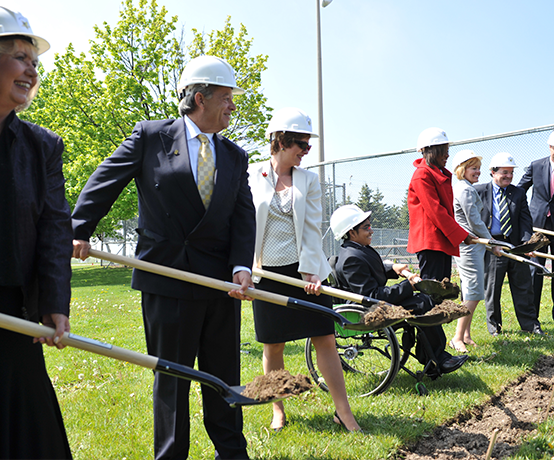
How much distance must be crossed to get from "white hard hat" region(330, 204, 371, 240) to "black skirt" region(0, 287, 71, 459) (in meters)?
2.92

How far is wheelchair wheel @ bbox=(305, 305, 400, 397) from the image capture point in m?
4.20

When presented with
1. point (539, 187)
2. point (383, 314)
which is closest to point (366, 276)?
point (383, 314)

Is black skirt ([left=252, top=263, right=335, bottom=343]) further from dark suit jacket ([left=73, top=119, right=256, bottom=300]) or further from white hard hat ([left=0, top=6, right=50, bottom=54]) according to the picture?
white hard hat ([left=0, top=6, right=50, bottom=54])

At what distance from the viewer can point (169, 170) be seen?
271 centimetres

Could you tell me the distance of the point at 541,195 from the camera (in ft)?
22.7

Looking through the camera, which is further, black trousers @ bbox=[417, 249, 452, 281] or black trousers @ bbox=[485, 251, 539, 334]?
black trousers @ bbox=[485, 251, 539, 334]

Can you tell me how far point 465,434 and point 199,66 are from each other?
112 inches

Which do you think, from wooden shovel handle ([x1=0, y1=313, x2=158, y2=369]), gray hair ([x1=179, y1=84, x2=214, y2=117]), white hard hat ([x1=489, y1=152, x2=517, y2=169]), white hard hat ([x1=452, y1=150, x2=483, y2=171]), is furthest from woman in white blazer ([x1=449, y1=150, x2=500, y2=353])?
wooden shovel handle ([x1=0, y1=313, x2=158, y2=369])

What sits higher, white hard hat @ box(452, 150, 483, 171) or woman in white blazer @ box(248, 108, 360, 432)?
white hard hat @ box(452, 150, 483, 171)

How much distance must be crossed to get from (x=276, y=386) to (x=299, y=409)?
1645 millimetres

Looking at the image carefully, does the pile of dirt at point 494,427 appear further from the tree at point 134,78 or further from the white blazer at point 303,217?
the tree at point 134,78

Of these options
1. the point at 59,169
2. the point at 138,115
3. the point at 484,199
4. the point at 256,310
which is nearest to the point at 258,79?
the point at 138,115

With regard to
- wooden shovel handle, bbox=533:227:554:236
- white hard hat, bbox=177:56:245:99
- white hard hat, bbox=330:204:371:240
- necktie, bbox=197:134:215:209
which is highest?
white hard hat, bbox=177:56:245:99

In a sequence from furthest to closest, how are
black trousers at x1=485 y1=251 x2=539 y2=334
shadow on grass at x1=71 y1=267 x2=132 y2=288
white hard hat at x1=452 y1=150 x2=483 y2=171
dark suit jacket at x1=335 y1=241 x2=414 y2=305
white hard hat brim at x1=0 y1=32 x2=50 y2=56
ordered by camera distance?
shadow on grass at x1=71 y1=267 x2=132 y2=288
black trousers at x1=485 y1=251 x2=539 y2=334
white hard hat at x1=452 y1=150 x2=483 y2=171
dark suit jacket at x1=335 y1=241 x2=414 y2=305
white hard hat brim at x1=0 y1=32 x2=50 y2=56
